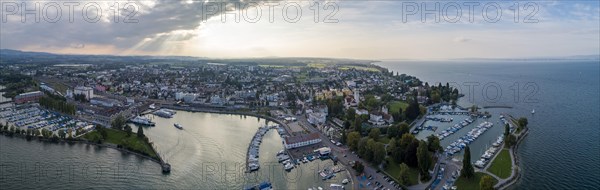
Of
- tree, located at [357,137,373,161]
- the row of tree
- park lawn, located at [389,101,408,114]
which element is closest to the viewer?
tree, located at [357,137,373,161]

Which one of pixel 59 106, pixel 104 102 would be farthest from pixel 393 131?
pixel 104 102

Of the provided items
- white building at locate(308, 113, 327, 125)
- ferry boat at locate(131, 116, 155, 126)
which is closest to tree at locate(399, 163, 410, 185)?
white building at locate(308, 113, 327, 125)

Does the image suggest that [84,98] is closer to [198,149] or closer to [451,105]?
[198,149]

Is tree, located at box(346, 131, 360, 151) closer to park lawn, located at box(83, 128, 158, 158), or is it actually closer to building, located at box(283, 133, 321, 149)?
building, located at box(283, 133, 321, 149)

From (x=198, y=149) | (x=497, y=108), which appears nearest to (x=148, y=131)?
(x=198, y=149)

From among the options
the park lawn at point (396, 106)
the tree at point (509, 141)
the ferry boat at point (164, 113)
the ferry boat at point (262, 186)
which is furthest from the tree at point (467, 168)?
the ferry boat at point (164, 113)

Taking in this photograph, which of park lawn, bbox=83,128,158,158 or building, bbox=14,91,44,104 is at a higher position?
building, bbox=14,91,44,104

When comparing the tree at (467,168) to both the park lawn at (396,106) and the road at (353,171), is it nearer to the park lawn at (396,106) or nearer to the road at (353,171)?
the road at (353,171)
